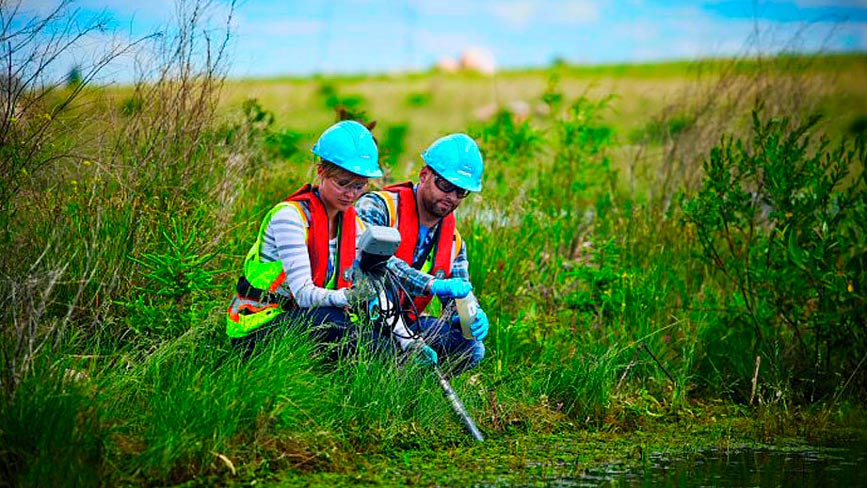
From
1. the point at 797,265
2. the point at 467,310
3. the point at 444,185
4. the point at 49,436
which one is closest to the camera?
the point at 49,436

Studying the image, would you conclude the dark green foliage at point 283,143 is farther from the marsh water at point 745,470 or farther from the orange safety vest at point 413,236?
the marsh water at point 745,470

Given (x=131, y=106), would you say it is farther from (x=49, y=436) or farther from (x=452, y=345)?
(x=49, y=436)

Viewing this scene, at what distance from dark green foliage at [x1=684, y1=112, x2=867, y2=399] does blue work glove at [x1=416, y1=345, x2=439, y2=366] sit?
7.52 ft

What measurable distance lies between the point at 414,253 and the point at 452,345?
1.84ft

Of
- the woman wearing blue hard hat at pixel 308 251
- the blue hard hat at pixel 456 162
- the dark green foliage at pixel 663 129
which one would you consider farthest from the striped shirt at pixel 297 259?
the dark green foliage at pixel 663 129

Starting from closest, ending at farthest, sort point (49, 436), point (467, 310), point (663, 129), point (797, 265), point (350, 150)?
point (49, 436)
point (350, 150)
point (467, 310)
point (797, 265)
point (663, 129)

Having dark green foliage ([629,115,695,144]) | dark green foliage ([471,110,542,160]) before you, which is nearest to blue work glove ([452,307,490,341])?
dark green foliage ([471,110,542,160])

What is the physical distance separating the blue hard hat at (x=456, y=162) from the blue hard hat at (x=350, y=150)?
0.40 m

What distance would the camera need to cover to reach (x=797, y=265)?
7684 mm

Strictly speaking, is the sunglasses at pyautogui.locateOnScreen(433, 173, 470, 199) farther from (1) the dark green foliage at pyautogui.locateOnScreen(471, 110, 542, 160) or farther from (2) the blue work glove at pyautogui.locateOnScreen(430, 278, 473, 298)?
(1) the dark green foliage at pyautogui.locateOnScreen(471, 110, 542, 160)

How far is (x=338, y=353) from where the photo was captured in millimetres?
6117

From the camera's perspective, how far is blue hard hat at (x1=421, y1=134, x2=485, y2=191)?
20.9 feet

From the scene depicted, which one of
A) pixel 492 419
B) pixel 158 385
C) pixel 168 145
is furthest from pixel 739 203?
pixel 158 385

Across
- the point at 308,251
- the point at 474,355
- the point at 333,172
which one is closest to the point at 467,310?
the point at 474,355
